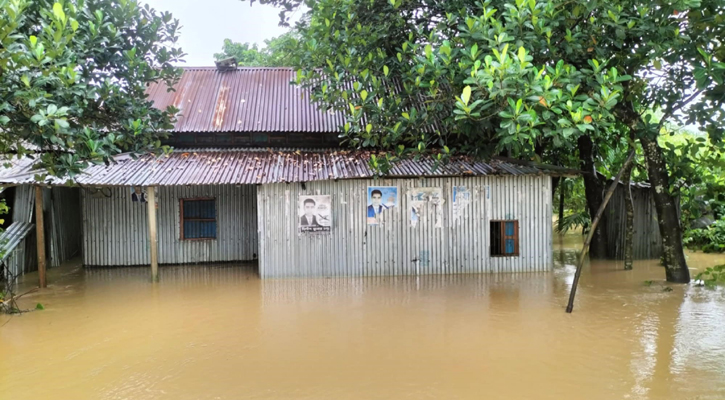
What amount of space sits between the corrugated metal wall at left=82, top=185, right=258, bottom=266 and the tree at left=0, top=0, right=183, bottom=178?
5888 mm

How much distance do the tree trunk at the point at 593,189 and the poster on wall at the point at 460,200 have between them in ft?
12.1

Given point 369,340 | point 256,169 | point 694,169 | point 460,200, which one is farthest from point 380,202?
point 694,169

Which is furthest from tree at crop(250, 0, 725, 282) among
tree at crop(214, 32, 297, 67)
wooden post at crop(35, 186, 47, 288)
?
tree at crop(214, 32, 297, 67)

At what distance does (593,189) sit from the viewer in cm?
1242

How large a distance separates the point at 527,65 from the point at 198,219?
30.4ft

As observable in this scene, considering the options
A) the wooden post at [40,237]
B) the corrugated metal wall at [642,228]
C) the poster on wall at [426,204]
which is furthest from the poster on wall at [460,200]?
the wooden post at [40,237]

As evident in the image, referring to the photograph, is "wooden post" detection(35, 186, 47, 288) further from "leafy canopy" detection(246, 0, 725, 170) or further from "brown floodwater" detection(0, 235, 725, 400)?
"leafy canopy" detection(246, 0, 725, 170)

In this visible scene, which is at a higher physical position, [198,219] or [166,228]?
[198,219]

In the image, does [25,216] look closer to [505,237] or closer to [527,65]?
[505,237]

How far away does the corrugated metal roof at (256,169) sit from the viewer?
9.66 m

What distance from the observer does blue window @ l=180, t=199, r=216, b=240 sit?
12336 mm

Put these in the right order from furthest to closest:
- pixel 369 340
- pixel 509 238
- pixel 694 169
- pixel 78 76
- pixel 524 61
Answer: pixel 509 238 < pixel 694 169 < pixel 369 340 < pixel 524 61 < pixel 78 76

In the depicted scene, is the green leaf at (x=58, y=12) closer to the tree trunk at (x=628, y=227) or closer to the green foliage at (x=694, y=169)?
the green foliage at (x=694, y=169)

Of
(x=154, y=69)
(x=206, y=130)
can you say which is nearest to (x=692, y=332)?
(x=154, y=69)
